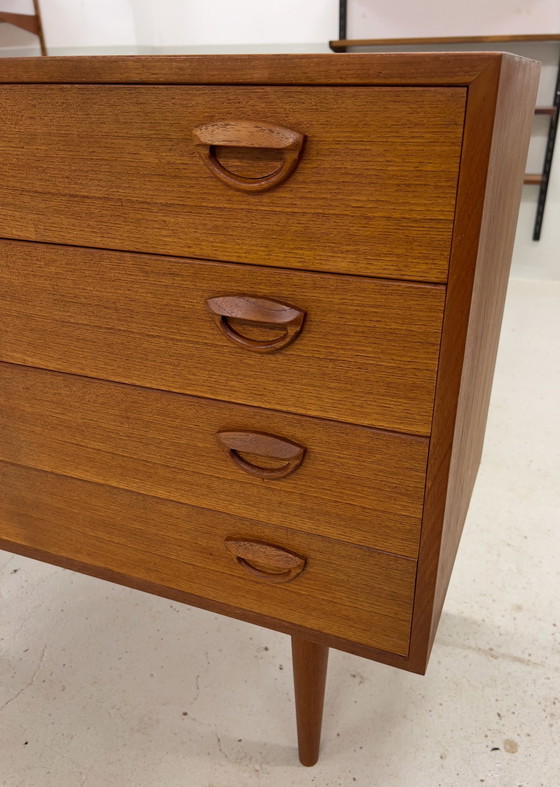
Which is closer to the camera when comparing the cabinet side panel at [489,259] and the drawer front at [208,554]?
the cabinet side panel at [489,259]

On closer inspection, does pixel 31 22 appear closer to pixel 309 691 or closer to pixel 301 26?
pixel 301 26

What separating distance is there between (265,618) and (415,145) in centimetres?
54

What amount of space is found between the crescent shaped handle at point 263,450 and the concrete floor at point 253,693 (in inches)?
17.6

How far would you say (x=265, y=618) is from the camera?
2.54ft

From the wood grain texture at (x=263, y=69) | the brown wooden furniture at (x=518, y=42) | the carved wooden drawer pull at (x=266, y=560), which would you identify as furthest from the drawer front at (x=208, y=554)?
the brown wooden furniture at (x=518, y=42)

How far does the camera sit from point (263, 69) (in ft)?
1.68

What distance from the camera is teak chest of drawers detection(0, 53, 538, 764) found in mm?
511

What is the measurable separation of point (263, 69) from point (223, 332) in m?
0.23

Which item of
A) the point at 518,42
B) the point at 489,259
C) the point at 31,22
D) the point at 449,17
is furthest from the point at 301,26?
the point at 489,259

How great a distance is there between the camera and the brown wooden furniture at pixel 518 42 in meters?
2.46

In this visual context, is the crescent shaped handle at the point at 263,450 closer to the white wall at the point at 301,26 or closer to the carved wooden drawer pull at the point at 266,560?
the carved wooden drawer pull at the point at 266,560

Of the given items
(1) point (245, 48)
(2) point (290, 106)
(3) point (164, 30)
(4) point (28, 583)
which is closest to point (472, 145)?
(2) point (290, 106)

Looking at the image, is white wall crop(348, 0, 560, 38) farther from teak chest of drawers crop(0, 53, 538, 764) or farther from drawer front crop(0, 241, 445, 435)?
drawer front crop(0, 241, 445, 435)

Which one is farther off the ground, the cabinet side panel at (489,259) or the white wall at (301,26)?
the white wall at (301,26)
